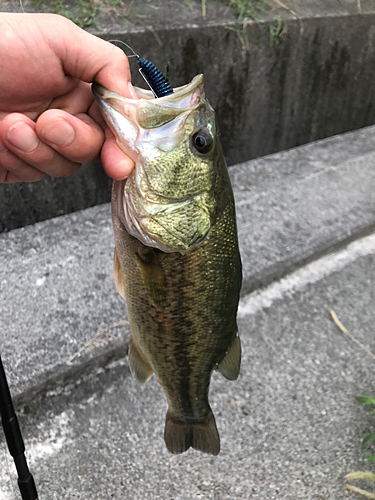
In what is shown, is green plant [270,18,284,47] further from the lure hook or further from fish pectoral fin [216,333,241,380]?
fish pectoral fin [216,333,241,380]

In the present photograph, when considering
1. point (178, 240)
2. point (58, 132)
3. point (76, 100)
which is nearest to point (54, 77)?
point (76, 100)

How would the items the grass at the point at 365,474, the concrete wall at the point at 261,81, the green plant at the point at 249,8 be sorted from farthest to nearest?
1. the green plant at the point at 249,8
2. the concrete wall at the point at 261,81
3. the grass at the point at 365,474

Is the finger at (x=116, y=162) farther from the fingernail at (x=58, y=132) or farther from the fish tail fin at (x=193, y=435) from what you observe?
the fish tail fin at (x=193, y=435)

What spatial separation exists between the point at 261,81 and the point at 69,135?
119 inches

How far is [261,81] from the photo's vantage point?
12.9 ft

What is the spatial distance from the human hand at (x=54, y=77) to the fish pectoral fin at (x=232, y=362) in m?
0.77

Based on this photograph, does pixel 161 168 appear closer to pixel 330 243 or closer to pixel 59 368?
pixel 59 368

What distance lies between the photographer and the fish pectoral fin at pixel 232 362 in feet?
5.37

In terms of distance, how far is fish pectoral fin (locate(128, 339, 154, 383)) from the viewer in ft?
Answer: 5.60

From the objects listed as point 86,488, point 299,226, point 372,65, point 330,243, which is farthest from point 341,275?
point 372,65

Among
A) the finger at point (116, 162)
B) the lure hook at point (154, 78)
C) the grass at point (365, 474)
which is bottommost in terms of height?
the grass at point (365, 474)

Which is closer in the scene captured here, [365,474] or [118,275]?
[118,275]

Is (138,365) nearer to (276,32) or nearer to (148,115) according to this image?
(148,115)

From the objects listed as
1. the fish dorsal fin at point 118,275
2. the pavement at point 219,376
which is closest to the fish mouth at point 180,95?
the fish dorsal fin at point 118,275
